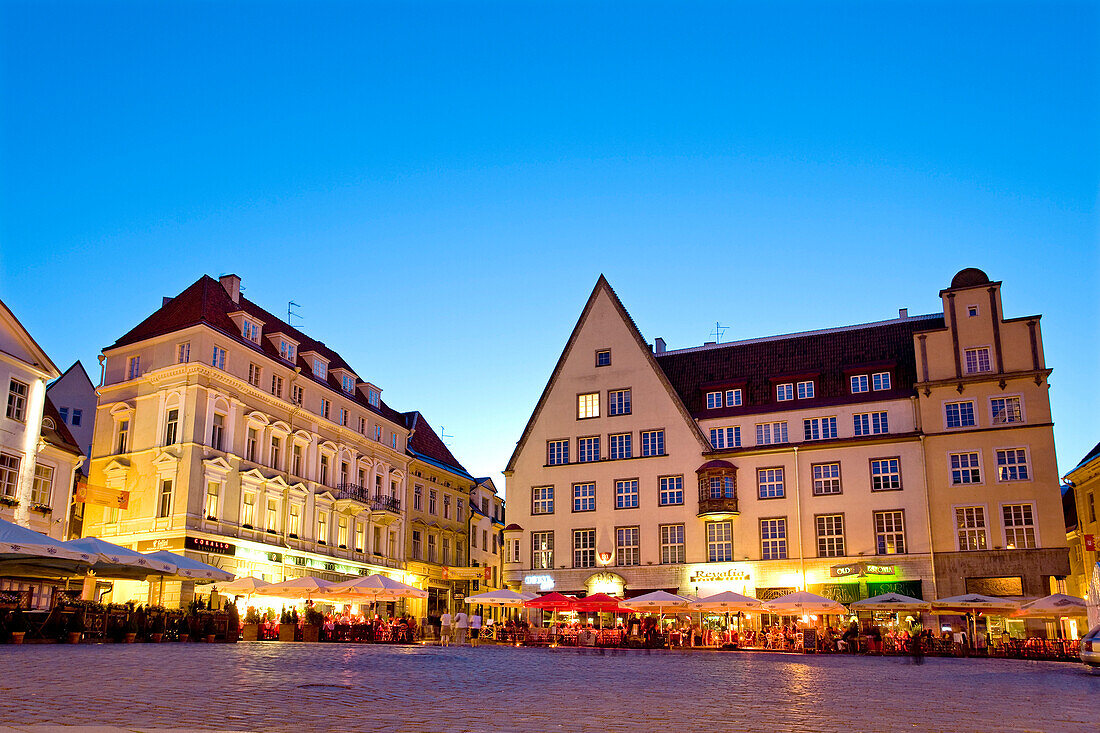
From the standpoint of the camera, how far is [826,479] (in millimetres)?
48281

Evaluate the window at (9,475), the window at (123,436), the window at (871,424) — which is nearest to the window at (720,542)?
the window at (871,424)

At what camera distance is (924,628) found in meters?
43.1

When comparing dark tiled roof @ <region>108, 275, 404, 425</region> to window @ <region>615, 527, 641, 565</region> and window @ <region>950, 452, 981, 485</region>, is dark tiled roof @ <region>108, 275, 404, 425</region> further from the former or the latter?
window @ <region>950, 452, 981, 485</region>

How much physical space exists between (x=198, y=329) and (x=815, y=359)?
109 ft

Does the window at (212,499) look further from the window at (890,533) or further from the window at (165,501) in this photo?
the window at (890,533)

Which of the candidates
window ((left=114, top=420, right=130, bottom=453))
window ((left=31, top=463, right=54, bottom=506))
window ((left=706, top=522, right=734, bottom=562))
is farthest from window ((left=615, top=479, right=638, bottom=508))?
window ((left=31, top=463, right=54, bottom=506))

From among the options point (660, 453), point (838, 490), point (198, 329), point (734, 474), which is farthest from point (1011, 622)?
point (198, 329)

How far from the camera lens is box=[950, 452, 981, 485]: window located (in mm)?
45594

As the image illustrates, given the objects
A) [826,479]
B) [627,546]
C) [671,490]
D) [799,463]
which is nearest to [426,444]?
[627,546]

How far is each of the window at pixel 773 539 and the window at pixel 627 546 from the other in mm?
6796

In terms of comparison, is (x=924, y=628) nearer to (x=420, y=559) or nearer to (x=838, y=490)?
(x=838, y=490)

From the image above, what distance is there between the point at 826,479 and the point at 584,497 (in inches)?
528

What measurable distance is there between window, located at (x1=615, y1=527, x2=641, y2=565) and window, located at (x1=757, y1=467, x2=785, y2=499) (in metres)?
7.27

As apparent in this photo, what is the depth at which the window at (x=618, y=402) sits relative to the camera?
53.7 m
